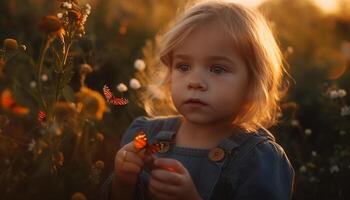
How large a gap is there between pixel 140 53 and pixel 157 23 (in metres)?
1.60

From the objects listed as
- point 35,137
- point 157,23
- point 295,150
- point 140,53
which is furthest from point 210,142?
point 157,23

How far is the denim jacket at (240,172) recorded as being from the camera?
2.45 metres

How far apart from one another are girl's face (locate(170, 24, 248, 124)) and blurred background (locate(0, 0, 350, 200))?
14.8 inches

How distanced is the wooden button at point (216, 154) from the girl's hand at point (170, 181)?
13.5 inches

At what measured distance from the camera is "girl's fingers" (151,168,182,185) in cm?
215

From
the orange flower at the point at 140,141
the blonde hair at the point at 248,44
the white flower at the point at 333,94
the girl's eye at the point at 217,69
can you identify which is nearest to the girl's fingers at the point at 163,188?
the orange flower at the point at 140,141

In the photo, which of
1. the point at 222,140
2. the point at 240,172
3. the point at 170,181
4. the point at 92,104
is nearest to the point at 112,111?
the point at 222,140

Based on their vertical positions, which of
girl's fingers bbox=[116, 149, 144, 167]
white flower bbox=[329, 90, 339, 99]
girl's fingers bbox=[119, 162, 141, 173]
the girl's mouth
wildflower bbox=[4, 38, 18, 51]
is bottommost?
white flower bbox=[329, 90, 339, 99]

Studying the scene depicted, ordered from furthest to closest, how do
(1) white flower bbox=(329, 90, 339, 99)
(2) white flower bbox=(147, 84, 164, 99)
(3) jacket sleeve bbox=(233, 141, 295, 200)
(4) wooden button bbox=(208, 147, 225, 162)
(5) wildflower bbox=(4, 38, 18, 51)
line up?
(1) white flower bbox=(329, 90, 339, 99) → (2) white flower bbox=(147, 84, 164, 99) → (4) wooden button bbox=(208, 147, 225, 162) → (3) jacket sleeve bbox=(233, 141, 295, 200) → (5) wildflower bbox=(4, 38, 18, 51)

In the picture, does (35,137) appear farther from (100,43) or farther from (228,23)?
A: (100,43)

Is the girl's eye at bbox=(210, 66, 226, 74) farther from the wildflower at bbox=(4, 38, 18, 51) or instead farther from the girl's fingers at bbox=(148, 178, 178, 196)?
the wildflower at bbox=(4, 38, 18, 51)

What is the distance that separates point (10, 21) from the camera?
4.84 m

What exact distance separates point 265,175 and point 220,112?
11.3 inches

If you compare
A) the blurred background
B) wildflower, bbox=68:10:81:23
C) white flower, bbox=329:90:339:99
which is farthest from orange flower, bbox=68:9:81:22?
white flower, bbox=329:90:339:99
